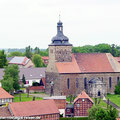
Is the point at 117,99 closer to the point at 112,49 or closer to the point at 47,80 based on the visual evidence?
the point at 47,80

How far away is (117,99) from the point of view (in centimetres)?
8738

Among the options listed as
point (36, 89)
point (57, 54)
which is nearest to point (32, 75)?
point (36, 89)

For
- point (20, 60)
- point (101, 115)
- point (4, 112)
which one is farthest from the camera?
point (20, 60)

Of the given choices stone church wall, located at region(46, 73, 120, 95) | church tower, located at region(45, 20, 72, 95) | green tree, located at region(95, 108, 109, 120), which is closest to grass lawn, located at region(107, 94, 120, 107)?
stone church wall, located at region(46, 73, 120, 95)

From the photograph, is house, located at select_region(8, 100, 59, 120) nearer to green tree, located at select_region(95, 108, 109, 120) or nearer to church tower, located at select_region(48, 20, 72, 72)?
green tree, located at select_region(95, 108, 109, 120)

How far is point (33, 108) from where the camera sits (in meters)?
70.4

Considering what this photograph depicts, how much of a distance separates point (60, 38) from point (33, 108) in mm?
24413

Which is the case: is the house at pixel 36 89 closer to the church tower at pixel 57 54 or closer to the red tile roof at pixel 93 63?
the church tower at pixel 57 54

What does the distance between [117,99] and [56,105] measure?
16.3 metres

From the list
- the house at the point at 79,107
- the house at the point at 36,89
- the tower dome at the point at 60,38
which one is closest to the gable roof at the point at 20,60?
the house at the point at 36,89

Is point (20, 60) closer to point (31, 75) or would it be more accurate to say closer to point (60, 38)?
point (31, 75)

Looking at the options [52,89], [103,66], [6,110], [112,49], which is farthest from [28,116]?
[112,49]

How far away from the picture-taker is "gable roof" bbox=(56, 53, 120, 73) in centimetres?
9112

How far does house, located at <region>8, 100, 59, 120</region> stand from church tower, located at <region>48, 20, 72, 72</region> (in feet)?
67.3
